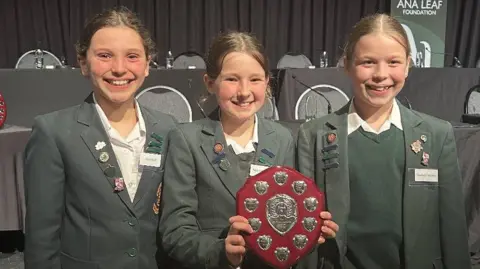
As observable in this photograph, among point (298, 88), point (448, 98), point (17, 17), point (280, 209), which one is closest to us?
point (280, 209)

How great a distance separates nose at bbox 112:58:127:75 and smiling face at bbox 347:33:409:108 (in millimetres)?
625

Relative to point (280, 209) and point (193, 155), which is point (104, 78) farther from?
point (280, 209)

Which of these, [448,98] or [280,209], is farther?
[448,98]

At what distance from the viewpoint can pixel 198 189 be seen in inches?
50.1

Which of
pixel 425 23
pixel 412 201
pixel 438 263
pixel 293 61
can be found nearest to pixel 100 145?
pixel 412 201

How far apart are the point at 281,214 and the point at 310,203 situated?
0.24 feet

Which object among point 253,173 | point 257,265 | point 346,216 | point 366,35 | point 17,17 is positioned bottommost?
point 257,265

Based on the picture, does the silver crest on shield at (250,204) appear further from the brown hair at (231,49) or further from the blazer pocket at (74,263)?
the blazer pocket at (74,263)

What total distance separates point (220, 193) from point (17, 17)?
649 cm

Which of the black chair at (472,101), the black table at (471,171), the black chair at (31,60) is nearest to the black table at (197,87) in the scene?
the black chair at (472,101)

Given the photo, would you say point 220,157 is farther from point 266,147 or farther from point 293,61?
point 293,61

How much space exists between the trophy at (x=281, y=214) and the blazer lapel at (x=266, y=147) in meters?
0.16

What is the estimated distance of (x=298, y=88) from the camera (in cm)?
388

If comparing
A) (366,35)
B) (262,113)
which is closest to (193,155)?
(366,35)
